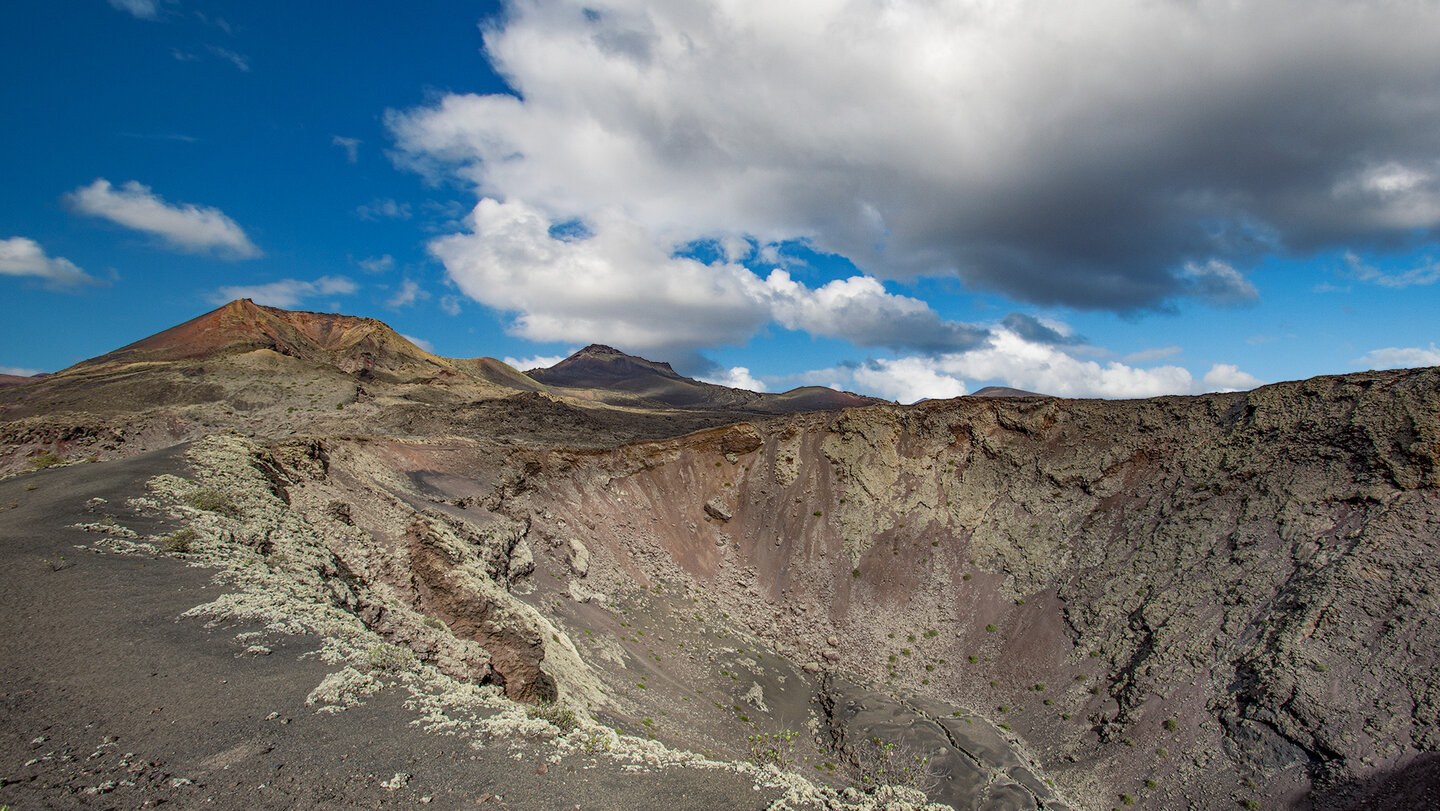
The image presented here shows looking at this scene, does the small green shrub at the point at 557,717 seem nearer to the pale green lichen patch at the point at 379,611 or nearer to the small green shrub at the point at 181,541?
the pale green lichen patch at the point at 379,611

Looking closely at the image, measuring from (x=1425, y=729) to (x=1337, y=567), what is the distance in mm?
5659

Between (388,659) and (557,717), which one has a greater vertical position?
(388,659)

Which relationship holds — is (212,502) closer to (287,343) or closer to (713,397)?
(287,343)

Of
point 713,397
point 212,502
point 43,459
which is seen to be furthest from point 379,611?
point 713,397

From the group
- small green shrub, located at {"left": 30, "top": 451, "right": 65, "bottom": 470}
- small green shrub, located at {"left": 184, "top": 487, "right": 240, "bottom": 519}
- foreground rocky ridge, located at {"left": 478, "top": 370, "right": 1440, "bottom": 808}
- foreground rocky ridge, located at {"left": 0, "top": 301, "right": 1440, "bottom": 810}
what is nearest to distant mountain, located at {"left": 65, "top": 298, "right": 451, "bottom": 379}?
small green shrub, located at {"left": 30, "top": 451, "right": 65, "bottom": 470}

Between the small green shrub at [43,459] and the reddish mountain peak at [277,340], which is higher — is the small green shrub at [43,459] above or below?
below

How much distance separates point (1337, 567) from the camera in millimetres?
20531

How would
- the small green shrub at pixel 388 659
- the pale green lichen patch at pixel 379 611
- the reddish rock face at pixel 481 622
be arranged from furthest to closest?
the reddish rock face at pixel 481 622 → the small green shrub at pixel 388 659 → the pale green lichen patch at pixel 379 611

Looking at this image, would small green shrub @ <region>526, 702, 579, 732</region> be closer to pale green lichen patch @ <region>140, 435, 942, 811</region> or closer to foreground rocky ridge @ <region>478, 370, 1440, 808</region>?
pale green lichen patch @ <region>140, 435, 942, 811</region>

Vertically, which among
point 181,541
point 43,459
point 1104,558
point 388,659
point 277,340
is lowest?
point 388,659

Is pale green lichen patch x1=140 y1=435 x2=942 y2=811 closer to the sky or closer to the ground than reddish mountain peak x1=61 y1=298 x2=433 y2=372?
closer to the ground

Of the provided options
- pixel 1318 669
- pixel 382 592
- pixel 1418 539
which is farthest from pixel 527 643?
pixel 1418 539

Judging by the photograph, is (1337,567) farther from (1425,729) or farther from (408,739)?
(408,739)

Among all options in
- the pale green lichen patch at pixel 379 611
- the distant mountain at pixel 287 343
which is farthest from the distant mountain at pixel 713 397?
the pale green lichen patch at pixel 379 611
